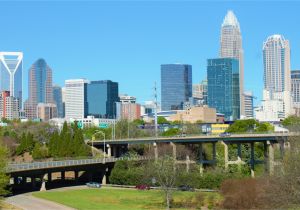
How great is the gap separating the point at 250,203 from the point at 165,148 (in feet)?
209

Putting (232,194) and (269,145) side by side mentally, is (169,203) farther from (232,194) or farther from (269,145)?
(269,145)

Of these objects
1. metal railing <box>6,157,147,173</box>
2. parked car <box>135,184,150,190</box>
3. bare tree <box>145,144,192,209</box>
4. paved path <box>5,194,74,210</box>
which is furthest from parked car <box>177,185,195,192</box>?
paved path <box>5,194,74,210</box>

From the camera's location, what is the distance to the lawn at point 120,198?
267 ft

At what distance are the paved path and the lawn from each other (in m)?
1.84

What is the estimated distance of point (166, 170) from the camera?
88.8 m

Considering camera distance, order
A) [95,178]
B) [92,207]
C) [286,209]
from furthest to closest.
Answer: [95,178]
[92,207]
[286,209]

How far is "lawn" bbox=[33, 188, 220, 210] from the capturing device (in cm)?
8124

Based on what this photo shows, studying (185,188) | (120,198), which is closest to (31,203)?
(120,198)

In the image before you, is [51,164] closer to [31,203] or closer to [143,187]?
[143,187]

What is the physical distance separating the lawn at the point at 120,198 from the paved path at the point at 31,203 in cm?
184

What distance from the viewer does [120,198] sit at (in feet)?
302

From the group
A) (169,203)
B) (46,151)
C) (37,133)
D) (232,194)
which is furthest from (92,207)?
(37,133)

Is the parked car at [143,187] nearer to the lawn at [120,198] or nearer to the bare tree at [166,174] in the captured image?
Result: the bare tree at [166,174]

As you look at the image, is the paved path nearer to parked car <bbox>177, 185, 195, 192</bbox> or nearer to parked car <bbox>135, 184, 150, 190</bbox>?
parked car <bbox>135, 184, 150, 190</bbox>
